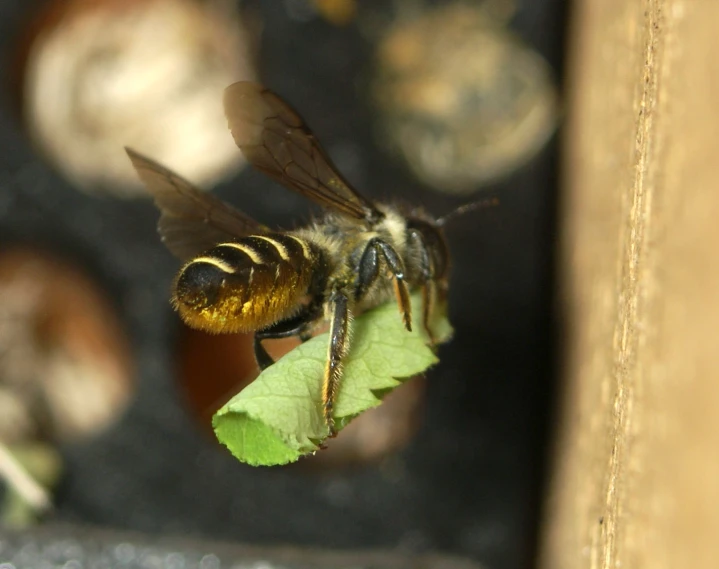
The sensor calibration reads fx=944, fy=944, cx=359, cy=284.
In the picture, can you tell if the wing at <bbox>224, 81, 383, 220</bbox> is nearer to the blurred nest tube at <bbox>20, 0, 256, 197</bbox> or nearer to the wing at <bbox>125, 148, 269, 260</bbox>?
the wing at <bbox>125, 148, 269, 260</bbox>

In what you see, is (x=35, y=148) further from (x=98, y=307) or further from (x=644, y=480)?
(x=644, y=480)

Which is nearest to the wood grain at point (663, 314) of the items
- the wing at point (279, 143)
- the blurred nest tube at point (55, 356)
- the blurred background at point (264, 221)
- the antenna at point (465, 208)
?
the antenna at point (465, 208)

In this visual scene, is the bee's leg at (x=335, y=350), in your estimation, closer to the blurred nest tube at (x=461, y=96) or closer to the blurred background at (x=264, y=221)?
the blurred background at (x=264, y=221)

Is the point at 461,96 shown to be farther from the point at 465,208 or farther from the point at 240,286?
the point at 240,286

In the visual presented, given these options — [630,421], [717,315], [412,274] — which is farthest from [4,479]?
[717,315]

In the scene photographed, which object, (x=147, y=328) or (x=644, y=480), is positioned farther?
→ (x=147, y=328)

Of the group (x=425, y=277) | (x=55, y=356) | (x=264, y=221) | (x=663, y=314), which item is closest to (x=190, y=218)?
(x=425, y=277)
